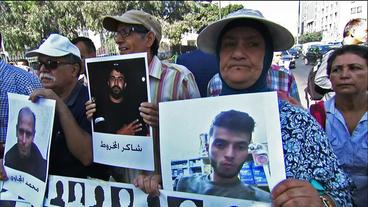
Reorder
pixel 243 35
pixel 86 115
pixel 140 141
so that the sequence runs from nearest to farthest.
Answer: pixel 243 35 < pixel 140 141 < pixel 86 115

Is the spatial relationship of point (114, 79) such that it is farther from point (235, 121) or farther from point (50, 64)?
point (235, 121)

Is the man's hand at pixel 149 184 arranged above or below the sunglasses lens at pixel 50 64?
below

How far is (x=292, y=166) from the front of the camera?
1.38m

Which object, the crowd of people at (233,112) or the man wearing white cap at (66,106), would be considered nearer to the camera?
the crowd of people at (233,112)

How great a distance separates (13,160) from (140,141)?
0.77m

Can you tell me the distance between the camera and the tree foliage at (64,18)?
80.7ft

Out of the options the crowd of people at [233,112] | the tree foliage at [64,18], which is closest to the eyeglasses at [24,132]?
the crowd of people at [233,112]

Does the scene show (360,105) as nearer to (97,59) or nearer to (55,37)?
(97,59)

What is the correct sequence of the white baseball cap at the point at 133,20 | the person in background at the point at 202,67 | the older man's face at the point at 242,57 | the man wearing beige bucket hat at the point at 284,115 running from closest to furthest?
the man wearing beige bucket hat at the point at 284,115
the older man's face at the point at 242,57
the white baseball cap at the point at 133,20
the person in background at the point at 202,67

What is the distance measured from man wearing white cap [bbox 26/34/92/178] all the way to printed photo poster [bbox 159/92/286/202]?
57cm

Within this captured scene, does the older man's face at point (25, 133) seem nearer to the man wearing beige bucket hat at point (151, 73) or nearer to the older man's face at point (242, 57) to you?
the man wearing beige bucket hat at point (151, 73)

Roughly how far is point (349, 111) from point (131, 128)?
4.30 feet

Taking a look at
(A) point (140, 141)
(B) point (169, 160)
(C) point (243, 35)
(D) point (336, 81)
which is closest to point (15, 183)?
(A) point (140, 141)

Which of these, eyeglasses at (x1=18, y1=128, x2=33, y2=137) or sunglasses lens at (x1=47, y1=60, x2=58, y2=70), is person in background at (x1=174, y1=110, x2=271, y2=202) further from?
sunglasses lens at (x1=47, y1=60, x2=58, y2=70)
